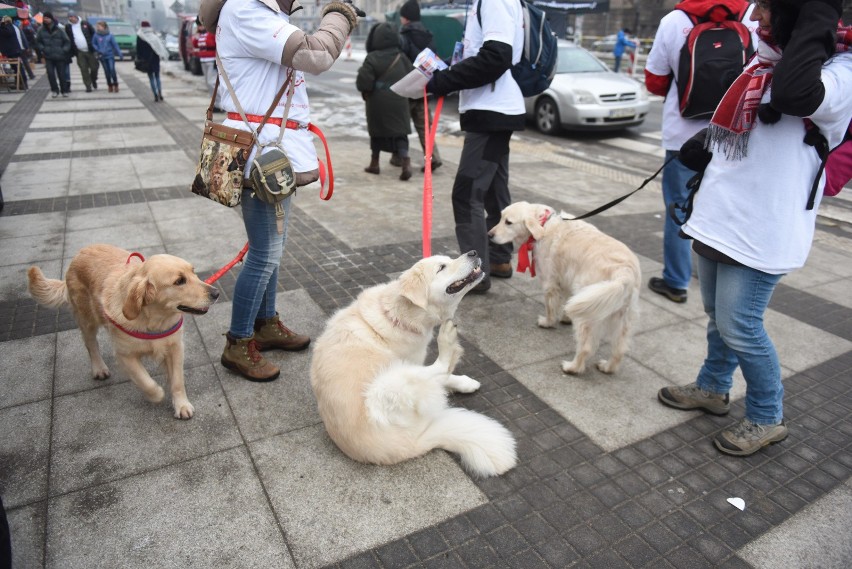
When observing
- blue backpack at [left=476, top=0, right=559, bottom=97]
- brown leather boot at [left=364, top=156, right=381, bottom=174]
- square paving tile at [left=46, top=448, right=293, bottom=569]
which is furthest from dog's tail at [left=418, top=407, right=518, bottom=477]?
brown leather boot at [left=364, top=156, right=381, bottom=174]

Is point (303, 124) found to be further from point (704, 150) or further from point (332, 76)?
point (332, 76)

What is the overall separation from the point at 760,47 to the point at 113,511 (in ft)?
11.7

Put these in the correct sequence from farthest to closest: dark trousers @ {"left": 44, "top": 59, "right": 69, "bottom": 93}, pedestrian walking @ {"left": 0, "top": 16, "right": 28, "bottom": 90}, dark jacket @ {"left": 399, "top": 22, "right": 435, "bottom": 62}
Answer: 1. pedestrian walking @ {"left": 0, "top": 16, "right": 28, "bottom": 90}
2. dark trousers @ {"left": 44, "top": 59, "right": 69, "bottom": 93}
3. dark jacket @ {"left": 399, "top": 22, "right": 435, "bottom": 62}

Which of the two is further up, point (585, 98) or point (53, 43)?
point (53, 43)

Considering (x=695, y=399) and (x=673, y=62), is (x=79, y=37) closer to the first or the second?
(x=673, y=62)

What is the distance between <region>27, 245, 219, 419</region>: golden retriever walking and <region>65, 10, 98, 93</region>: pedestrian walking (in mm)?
16994

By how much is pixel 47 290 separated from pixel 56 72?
17033 mm

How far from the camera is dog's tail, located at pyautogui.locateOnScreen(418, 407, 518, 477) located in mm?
2699

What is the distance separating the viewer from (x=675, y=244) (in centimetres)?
470

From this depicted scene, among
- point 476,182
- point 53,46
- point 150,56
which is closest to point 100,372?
point 476,182

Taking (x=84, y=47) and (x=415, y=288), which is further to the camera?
(x=84, y=47)

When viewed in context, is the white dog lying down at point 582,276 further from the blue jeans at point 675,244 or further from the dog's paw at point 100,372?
the dog's paw at point 100,372

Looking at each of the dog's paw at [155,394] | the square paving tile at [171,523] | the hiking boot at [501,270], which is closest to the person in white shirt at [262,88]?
the dog's paw at [155,394]

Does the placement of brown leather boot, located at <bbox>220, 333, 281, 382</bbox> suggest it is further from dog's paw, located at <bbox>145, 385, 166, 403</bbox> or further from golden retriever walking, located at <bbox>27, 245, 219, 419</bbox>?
dog's paw, located at <bbox>145, 385, 166, 403</bbox>
